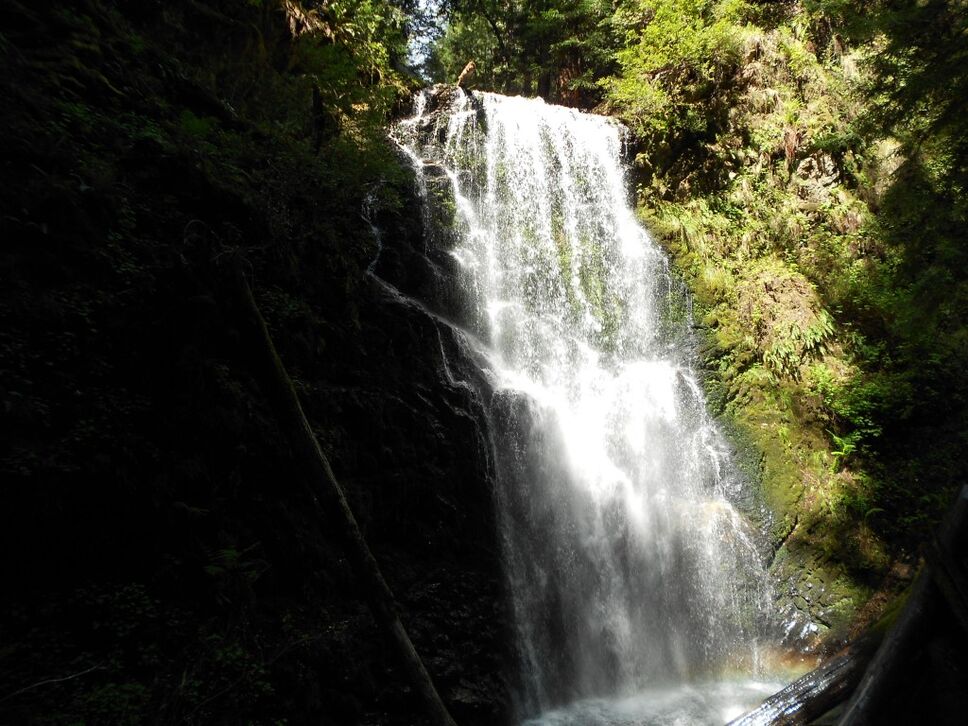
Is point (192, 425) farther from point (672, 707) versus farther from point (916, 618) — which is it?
point (672, 707)

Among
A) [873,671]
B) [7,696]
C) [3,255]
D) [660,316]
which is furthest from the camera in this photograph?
[660,316]

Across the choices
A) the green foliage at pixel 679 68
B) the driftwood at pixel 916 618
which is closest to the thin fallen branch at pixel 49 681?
the driftwood at pixel 916 618

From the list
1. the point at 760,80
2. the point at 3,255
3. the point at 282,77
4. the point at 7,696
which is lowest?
the point at 7,696

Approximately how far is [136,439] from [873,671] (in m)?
4.52

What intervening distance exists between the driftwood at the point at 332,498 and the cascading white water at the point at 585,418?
263cm

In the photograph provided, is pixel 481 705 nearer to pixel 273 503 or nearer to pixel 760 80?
pixel 273 503

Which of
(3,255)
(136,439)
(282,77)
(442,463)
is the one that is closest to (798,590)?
(442,463)

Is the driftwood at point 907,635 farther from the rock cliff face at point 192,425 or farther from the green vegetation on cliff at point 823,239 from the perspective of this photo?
the green vegetation on cliff at point 823,239

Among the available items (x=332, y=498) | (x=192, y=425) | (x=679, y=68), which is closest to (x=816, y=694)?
(x=332, y=498)

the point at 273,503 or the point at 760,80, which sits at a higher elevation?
the point at 760,80

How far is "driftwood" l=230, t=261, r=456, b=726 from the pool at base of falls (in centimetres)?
260

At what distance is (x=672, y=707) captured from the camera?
6.32 metres

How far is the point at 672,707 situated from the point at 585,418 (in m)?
3.96

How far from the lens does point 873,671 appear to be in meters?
1.97
